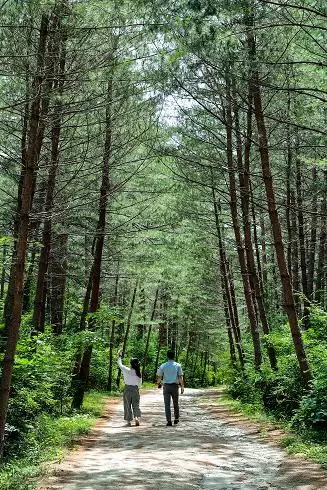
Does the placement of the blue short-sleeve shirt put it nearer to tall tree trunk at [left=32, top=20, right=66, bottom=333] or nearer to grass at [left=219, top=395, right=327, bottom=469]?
grass at [left=219, top=395, right=327, bottom=469]

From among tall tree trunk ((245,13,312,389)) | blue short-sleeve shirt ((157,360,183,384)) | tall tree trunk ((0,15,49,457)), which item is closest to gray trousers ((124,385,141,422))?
blue short-sleeve shirt ((157,360,183,384))

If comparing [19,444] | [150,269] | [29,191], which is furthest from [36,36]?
[150,269]

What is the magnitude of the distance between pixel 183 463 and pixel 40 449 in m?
2.47

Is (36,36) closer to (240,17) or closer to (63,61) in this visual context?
(63,61)

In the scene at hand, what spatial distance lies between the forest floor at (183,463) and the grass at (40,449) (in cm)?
22

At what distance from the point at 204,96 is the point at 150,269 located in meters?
11.3

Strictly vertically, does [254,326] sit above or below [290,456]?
above

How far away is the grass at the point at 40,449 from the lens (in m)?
6.50

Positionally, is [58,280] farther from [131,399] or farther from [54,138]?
[54,138]

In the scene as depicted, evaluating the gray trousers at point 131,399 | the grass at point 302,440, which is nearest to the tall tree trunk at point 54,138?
the gray trousers at point 131,399

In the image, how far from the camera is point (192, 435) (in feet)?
34.2

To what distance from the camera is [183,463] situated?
7.54 meters

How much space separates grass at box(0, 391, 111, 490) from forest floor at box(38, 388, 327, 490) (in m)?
0.22

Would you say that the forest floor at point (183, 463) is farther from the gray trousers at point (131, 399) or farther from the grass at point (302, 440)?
the gray trousers at point (131, 399)
